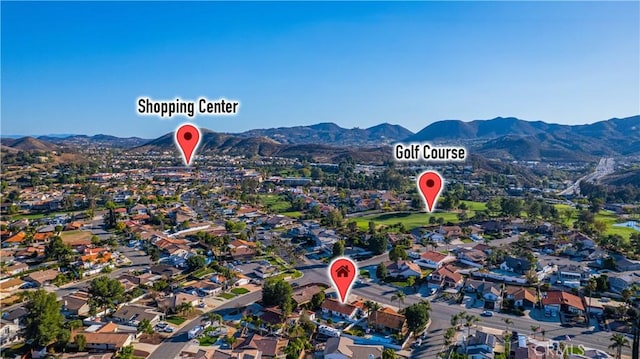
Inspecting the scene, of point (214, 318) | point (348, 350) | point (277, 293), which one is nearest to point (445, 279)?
point (277, 293)

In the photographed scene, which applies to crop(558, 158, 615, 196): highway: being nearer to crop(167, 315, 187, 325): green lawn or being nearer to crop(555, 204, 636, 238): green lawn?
crop(555, 204, 636, 238): green lawn

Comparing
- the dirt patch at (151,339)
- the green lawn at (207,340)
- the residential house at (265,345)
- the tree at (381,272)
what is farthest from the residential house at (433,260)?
the dirt patch at (151,339)

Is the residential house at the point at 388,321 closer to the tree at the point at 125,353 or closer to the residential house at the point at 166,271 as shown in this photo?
the tree at the point at 125,353

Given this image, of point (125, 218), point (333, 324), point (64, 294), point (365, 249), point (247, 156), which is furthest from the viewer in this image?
A: point (247, 156)

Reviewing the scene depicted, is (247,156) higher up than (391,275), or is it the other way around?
(247,156)

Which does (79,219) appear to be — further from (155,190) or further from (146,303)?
(146,303)

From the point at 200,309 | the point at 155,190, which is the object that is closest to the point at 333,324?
the point at 200,309

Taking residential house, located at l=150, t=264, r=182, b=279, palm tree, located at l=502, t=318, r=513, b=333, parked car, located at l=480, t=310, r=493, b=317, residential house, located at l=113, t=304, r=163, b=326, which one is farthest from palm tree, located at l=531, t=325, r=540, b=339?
residential house, located at l=150, t=264, r=182, b=279

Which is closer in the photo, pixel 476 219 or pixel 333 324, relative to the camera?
pixel 333 324
